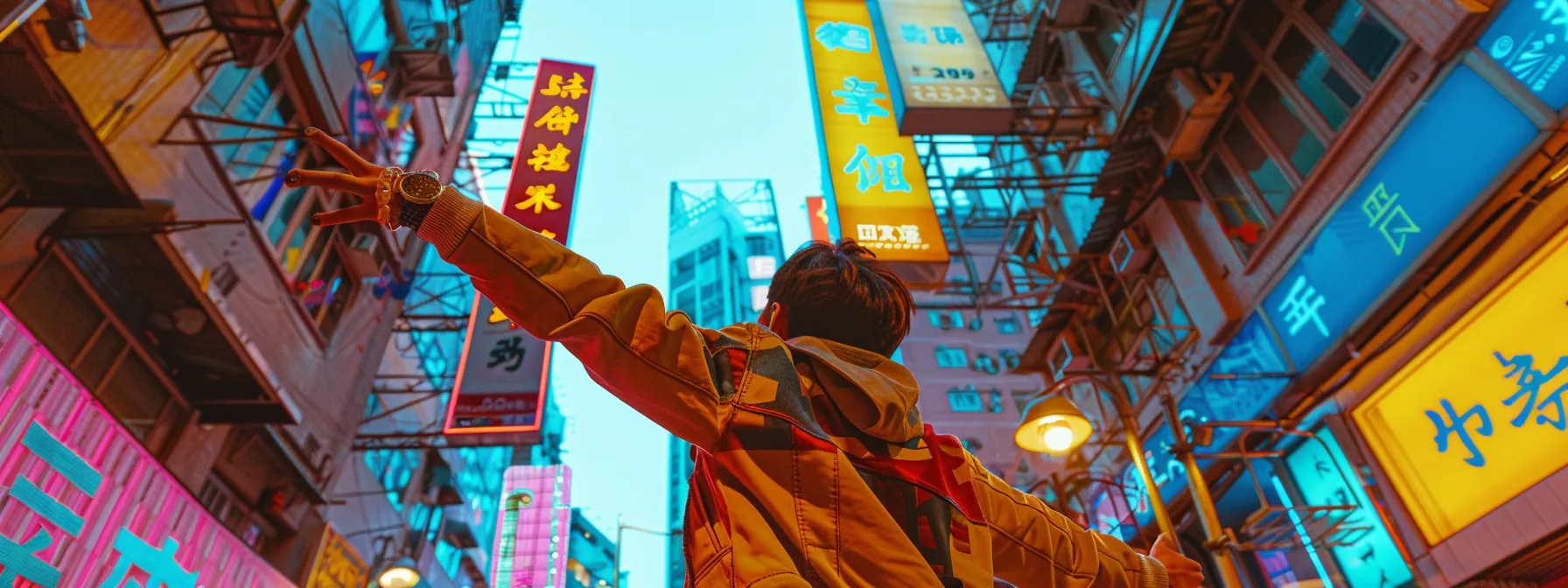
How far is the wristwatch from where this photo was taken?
5.94 ft

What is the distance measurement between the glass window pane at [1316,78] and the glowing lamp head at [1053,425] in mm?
4559

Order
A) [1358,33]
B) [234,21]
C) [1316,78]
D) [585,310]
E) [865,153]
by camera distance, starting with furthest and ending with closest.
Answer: [865,153]
[1316,78]
[1358,33]
[234,21]
[585,310]

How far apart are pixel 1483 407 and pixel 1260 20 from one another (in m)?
6.34

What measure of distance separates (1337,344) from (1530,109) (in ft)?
9.47

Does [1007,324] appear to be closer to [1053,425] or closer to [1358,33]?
[1358,33]

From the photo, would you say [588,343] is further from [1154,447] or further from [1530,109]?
[1154,447]

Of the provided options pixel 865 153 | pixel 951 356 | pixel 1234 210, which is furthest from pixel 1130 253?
pixel 951 356

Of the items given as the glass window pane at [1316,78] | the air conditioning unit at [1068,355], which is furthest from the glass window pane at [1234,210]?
the air conditioning unit at [1068,355]

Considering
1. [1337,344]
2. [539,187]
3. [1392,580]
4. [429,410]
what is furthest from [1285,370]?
[429,410]

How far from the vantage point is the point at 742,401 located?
1876 mm

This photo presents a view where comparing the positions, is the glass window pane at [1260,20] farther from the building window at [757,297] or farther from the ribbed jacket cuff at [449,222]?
the building window at [757,297]

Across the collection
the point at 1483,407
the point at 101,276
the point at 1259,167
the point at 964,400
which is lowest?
the point at 1483,407

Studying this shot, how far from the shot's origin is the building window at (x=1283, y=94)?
30.1 feet

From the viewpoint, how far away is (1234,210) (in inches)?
445
